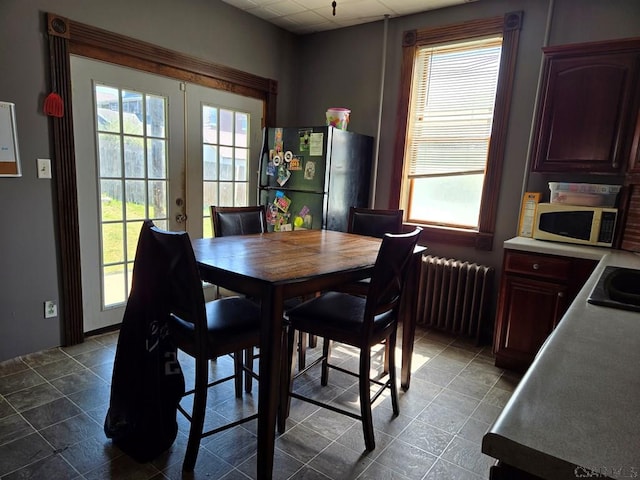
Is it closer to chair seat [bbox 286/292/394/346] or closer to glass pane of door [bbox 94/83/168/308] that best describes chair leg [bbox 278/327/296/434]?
chair seat [bbox 286/292/394/346]

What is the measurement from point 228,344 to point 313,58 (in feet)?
11.3

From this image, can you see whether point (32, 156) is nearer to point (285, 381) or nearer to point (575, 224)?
point (285, 381)

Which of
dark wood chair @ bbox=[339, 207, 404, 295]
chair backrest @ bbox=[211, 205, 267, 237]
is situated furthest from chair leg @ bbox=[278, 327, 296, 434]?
dark wood chair @ bbox=[339, 207, 404, 295]

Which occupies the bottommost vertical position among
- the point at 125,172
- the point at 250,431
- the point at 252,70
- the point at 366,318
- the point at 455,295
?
the point at 250,431

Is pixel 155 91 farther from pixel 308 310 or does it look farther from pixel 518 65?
pixel 518 65

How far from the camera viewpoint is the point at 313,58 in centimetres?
420

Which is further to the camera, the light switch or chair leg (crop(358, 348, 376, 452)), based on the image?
the light switch

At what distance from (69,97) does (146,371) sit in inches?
77.4

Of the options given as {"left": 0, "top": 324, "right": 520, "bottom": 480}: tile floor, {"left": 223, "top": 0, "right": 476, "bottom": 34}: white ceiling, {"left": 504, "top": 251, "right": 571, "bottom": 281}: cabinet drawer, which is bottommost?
{"left": 0, "top": 324, "right": 520, "bottom": 480}: tile floor

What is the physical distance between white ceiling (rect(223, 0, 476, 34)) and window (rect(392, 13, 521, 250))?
0.70 feet

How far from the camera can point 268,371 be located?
1523 mm

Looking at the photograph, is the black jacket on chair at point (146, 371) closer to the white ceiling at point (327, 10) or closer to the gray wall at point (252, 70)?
the gray wall at point (252, 70)

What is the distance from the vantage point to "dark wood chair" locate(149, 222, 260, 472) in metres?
1.54

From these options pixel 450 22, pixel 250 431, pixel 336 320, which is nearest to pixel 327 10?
pixel 450 22
